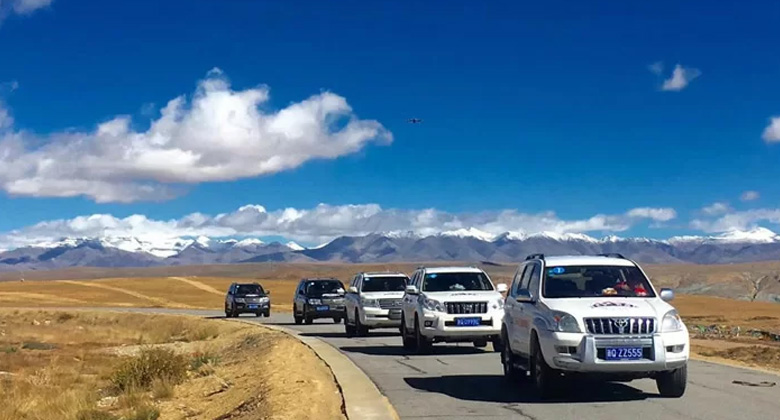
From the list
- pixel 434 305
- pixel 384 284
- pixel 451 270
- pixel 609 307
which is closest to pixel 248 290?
pixel 384 284

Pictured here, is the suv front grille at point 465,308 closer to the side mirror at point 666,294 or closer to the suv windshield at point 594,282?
the suv windshield at point 594,282

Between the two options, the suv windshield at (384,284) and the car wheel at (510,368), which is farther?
the suv windshield at (384,284)

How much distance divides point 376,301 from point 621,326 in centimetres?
1538

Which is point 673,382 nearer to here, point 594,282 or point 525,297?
point 594,282

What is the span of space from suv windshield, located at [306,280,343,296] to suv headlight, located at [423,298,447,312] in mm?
18505

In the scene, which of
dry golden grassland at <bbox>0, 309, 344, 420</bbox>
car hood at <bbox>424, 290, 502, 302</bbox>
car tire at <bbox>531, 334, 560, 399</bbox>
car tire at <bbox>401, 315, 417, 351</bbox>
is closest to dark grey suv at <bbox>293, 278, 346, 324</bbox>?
dry golden grassland at <bbox>0, 309, 344, 420</bbox>

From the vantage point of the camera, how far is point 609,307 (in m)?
12.2

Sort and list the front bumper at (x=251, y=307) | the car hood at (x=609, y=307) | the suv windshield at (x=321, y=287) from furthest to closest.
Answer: the front bumper at (x=251, y=307) → the suv windshield at (x=321, y=287) → the car hood at (x=609, y=307)

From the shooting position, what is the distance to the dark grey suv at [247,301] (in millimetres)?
47656

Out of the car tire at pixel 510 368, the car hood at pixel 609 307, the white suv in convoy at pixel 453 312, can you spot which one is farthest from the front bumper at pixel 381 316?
the car hood at pixel 609 307

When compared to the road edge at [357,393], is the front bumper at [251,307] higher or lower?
higher

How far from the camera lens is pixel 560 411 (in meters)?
11.8

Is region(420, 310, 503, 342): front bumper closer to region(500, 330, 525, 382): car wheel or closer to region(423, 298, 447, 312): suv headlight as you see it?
region(423, 298, 447, 312): suv headlight

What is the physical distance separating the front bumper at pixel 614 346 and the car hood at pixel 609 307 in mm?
293
